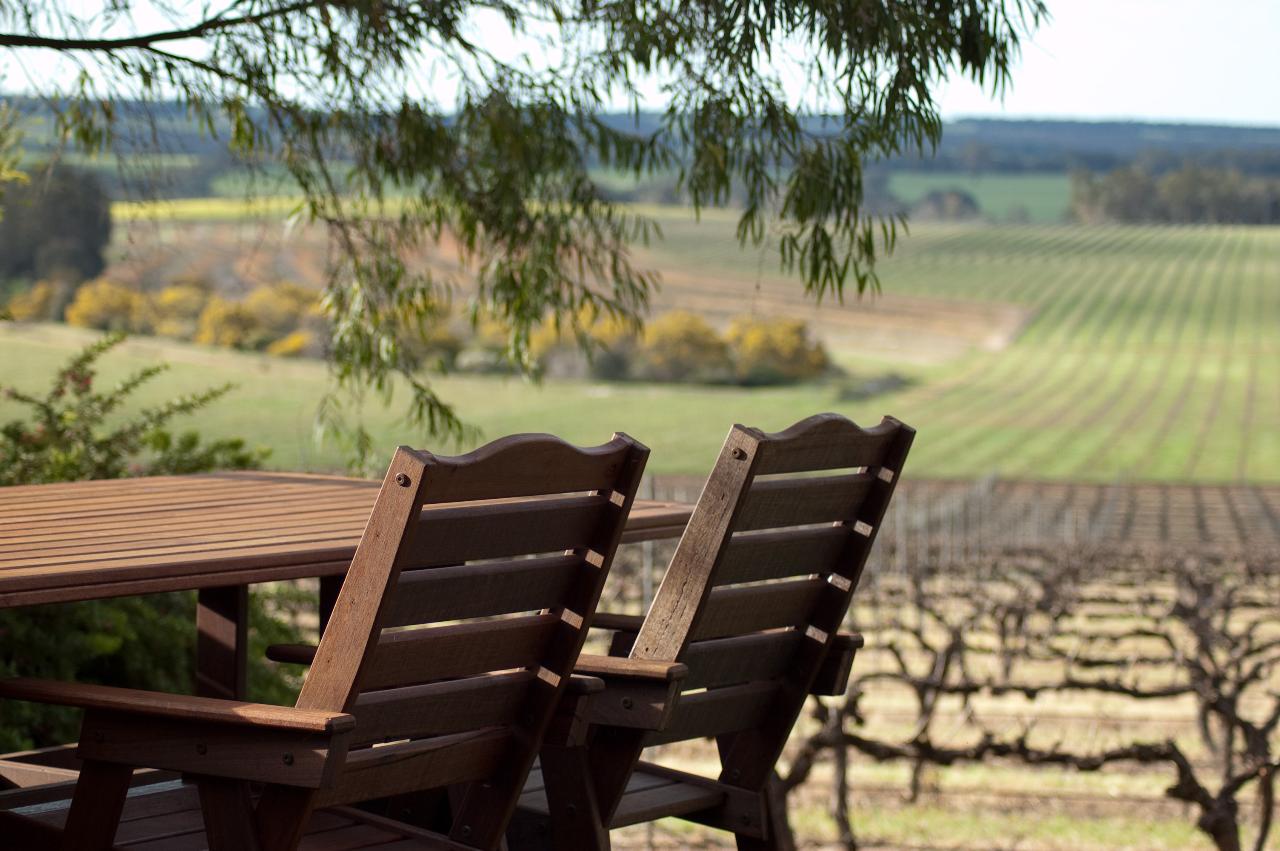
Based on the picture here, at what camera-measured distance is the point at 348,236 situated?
626 centimetres

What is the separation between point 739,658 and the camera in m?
2.45

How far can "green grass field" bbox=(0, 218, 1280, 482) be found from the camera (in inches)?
1794

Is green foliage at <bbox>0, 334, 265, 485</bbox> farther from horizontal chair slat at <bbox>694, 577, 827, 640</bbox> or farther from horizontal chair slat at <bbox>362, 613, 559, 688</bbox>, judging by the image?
horizontal chair slat at <bbox>362, 613, 559, 688</bbox>

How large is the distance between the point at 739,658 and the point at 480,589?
23.5 inches

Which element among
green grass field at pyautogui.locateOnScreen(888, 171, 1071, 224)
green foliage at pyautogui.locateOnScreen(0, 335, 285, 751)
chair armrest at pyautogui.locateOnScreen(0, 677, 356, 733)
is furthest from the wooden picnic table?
green grass field at pyautogui.locateOnScreen(888, 171, 1071, 224)

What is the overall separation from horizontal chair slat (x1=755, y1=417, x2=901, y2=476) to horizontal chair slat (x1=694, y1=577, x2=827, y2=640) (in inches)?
7.9

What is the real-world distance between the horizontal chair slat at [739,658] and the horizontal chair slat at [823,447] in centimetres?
29

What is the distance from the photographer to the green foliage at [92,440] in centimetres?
546

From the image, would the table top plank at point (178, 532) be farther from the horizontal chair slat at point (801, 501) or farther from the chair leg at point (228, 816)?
the horizontal chair slat at point (801, 501)

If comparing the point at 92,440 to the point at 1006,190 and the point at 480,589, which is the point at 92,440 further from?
the point at 1006,190

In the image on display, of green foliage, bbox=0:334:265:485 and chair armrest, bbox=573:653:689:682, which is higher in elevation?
chair armrest, bbox=573:653:689:682

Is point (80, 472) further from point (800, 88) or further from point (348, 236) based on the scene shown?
point (800, 88)

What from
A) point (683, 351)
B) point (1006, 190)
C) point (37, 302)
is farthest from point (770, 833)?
point (1006, 190)

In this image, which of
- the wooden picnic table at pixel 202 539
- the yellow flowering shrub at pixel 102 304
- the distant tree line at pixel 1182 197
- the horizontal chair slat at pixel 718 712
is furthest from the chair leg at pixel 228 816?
the distant tree line at pixel 1182 197
